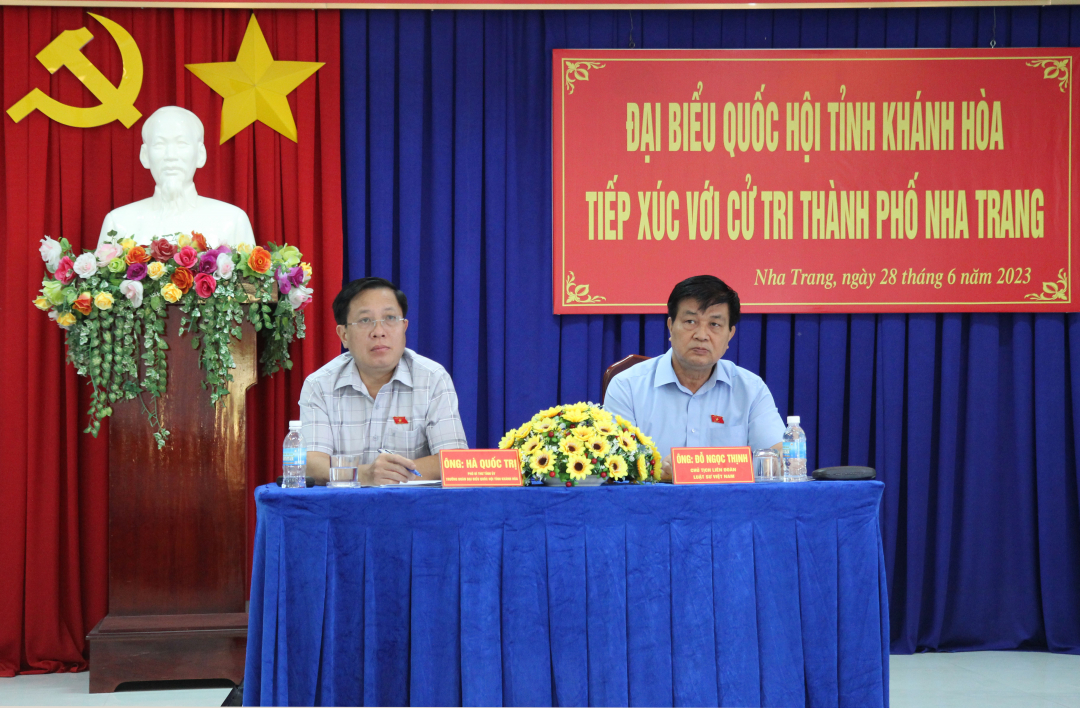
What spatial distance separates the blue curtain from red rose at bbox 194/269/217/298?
83cm

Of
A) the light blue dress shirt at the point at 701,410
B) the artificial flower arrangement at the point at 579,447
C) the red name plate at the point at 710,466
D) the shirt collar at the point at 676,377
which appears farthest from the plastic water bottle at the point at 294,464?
the shirt collar at the point at 676,377

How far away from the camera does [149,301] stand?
3117mm

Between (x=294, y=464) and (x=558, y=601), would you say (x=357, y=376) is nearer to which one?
(x=294, y=464)

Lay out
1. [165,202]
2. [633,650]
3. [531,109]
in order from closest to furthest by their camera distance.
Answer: [633,650] < [165,202] < [531,109]

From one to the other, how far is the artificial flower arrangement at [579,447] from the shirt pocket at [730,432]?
606 mm

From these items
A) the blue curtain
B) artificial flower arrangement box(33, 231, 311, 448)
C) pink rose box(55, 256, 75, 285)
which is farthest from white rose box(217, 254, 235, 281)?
the blue curtain

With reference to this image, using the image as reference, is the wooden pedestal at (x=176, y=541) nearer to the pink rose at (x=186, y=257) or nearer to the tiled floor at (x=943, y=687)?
the tiled floor at (x=943, y=687)

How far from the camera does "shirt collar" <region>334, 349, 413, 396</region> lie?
265 cm

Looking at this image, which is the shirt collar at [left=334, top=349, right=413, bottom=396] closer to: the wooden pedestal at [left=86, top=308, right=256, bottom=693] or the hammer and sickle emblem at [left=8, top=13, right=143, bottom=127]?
the wooden pedestal at [left=86, top=308, right=256, bottom=693]

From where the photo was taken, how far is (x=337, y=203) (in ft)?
12.5

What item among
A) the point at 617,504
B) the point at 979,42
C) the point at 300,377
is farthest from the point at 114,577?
the point at 979,42

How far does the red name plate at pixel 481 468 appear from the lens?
2014 millimetres

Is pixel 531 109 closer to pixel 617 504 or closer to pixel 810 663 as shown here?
pixel 617 504

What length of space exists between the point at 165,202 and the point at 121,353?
2.05 ft
